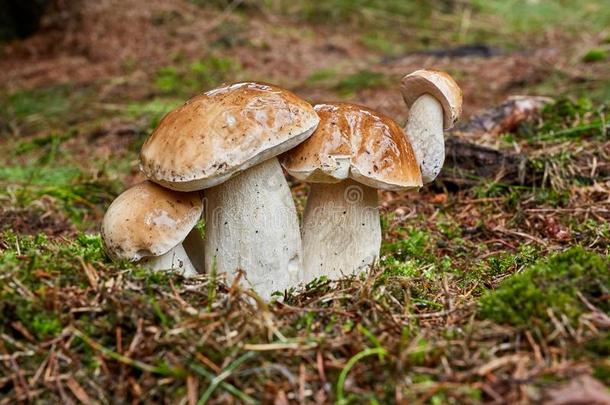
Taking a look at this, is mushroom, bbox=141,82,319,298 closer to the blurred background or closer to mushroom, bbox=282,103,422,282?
mushroom, bbox=282,103,422,282

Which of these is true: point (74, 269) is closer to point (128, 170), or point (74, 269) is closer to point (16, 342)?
point (16, 342)

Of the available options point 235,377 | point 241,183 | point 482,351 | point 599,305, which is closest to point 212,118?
point 241,183

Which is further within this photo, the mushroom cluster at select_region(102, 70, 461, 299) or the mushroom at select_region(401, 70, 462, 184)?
the mushroom at select_region(401, 70, 462, 184)

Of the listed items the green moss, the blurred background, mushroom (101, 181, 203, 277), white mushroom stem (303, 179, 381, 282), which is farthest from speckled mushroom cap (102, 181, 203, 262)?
the green moss

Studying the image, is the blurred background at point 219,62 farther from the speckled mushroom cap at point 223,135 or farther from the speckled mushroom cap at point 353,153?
the speckled mushroom cap at point 353,153

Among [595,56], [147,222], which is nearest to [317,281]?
[147,222]

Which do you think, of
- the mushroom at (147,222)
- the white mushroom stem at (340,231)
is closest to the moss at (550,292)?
the white mushroom stem at (340,231)
